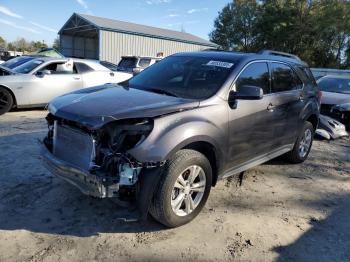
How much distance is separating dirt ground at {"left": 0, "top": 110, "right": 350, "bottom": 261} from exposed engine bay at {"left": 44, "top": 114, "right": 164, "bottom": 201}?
509mm

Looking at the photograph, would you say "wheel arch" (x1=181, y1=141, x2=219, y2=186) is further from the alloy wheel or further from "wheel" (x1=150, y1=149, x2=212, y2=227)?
the alloy wheel

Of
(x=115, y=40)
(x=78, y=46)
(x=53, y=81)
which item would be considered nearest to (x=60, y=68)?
(x=53, y=81)

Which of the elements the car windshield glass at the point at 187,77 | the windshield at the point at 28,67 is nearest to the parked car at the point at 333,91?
the car windshield glass at the point at 187,77

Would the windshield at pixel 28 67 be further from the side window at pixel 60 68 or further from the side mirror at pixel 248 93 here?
the side mirror at pixel 248 93

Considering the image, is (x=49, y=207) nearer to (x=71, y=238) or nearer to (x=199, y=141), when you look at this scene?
(x=71, y=238)

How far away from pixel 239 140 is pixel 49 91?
6945 millimetres

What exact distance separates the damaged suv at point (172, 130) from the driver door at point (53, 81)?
5.47 meters

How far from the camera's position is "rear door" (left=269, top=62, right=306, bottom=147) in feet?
17.0

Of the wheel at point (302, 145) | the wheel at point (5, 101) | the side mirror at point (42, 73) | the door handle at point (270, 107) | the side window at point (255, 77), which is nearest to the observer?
the side window at point (255, 77)

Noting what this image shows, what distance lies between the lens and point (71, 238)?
355 centimetres

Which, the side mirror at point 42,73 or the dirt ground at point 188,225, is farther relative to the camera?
the side mirror at point 42,73

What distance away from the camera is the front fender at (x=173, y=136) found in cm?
335

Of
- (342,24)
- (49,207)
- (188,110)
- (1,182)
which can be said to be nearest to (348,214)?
(188,110)

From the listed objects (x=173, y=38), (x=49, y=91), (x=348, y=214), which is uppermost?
(x=173, y=38)
